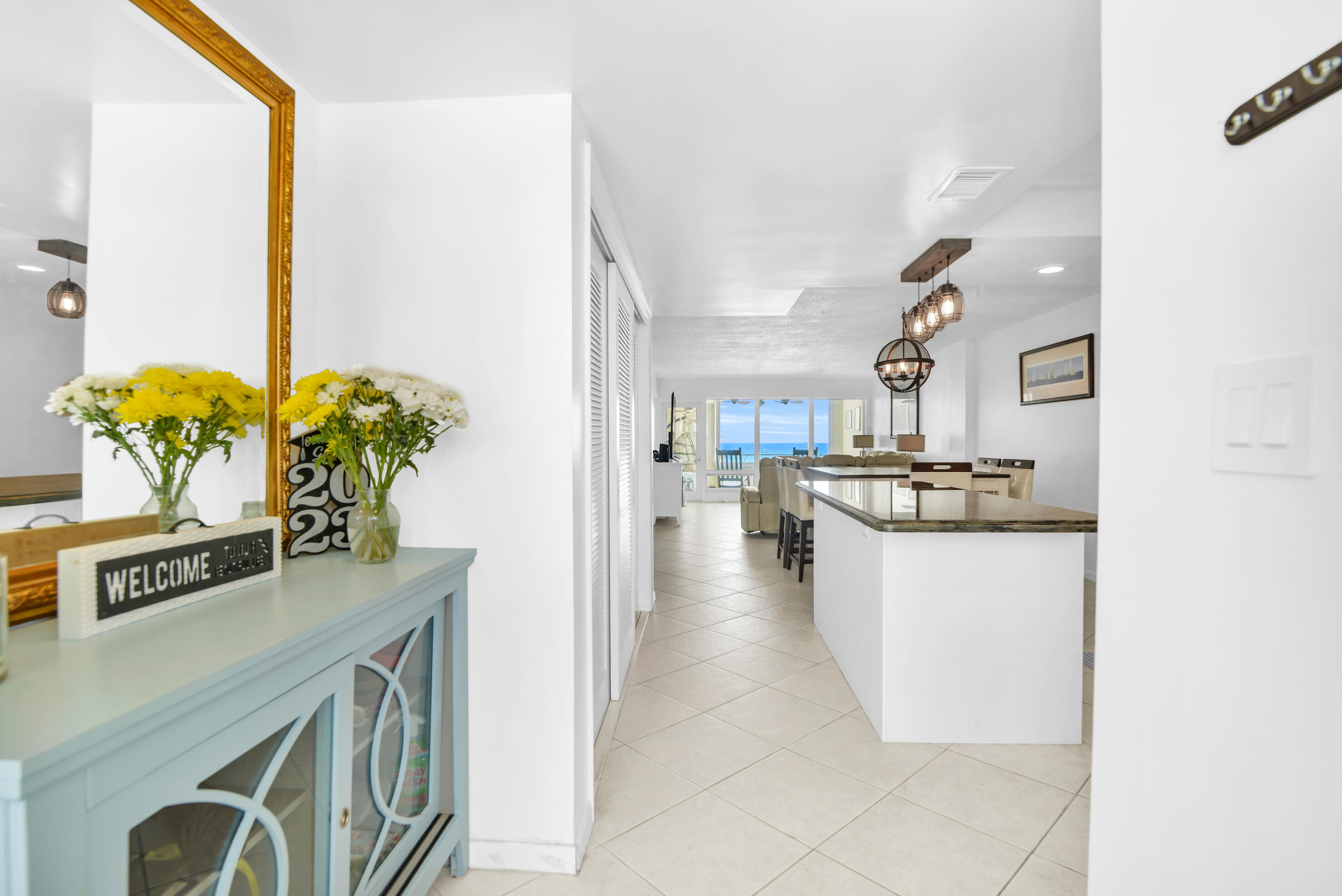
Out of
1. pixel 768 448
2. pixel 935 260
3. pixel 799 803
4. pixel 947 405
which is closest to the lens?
pixel 799 803

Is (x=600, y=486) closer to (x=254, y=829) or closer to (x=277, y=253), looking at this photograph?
(x=277, y=253)

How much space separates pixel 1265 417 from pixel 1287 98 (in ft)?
1.02

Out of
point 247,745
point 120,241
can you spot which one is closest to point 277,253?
point 120,241

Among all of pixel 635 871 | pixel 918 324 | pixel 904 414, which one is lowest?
pixel 635 871

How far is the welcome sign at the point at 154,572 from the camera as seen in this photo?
0.95 m

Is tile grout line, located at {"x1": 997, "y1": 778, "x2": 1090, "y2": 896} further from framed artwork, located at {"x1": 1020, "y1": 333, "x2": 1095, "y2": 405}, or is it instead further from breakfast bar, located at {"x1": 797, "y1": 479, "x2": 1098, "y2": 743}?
framed artwork, located at {"x1": 1020, "y1": 333, "x2": 1095, "y2": 405}

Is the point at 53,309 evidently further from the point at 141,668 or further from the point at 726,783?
the point at 726,783

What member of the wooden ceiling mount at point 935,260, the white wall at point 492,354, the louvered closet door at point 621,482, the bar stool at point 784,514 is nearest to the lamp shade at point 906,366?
the wooden ceiling mount at point 935,260

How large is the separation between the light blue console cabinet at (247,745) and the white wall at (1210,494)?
4.17 ft

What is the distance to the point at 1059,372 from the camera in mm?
5402

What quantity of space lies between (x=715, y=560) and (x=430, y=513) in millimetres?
4647

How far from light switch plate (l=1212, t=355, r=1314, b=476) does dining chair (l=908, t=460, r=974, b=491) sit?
3.88 metres

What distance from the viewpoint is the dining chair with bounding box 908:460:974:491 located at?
14.6ft

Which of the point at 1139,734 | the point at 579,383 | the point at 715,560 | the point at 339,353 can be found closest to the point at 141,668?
the point at 339,353
